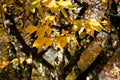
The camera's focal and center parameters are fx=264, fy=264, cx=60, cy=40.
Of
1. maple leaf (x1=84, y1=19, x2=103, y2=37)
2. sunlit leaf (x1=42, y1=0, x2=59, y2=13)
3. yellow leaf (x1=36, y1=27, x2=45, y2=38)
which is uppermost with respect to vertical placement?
sunlit leaf (x1=42, y1=0, x2=59, y2=13)

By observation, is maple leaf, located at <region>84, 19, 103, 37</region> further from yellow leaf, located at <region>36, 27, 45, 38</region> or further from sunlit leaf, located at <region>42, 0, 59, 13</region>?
sunlit leaf, located at <region>42, 0, 59, 13</region>

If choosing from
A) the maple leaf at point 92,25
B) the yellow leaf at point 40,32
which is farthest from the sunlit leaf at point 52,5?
the maple leaf at point 92,25

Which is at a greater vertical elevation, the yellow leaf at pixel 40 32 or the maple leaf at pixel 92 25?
the yellow leaf at pixel 40 32

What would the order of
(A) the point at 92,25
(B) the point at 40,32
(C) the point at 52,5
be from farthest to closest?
(A) the point at 92,25 < (B) the point at 40,32 < (C) the point at 52,5

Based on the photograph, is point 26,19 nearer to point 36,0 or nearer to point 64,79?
point 64,79

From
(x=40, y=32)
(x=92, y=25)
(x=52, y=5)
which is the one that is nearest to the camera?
(x=52, y=5)

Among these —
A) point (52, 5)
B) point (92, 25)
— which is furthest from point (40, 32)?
point (92, 25)

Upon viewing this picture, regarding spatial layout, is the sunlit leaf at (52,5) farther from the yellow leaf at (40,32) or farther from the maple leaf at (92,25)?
the maple leaf at (92,25)

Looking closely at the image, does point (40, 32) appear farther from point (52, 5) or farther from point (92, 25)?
point (92, 25)

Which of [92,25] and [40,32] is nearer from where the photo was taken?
[40,32]

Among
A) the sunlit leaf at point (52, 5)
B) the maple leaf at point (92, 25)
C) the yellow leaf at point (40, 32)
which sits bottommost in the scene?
the maple leaf at point (92, 25)

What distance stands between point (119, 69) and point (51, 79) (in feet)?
32.8

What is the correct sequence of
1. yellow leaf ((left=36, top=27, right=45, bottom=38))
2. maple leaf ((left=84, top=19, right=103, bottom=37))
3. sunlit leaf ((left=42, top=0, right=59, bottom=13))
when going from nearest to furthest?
1. sunlit leaf ((left=42, top=0, right=59, bottom=13))
2. yellow leaf ((left=36, top=27, right=45, bottom=38))
3. maple leaf ((left=84, top=19, right=103, bottom=37))

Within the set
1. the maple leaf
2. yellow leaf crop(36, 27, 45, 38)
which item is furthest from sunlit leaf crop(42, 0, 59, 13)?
the maple leaf
